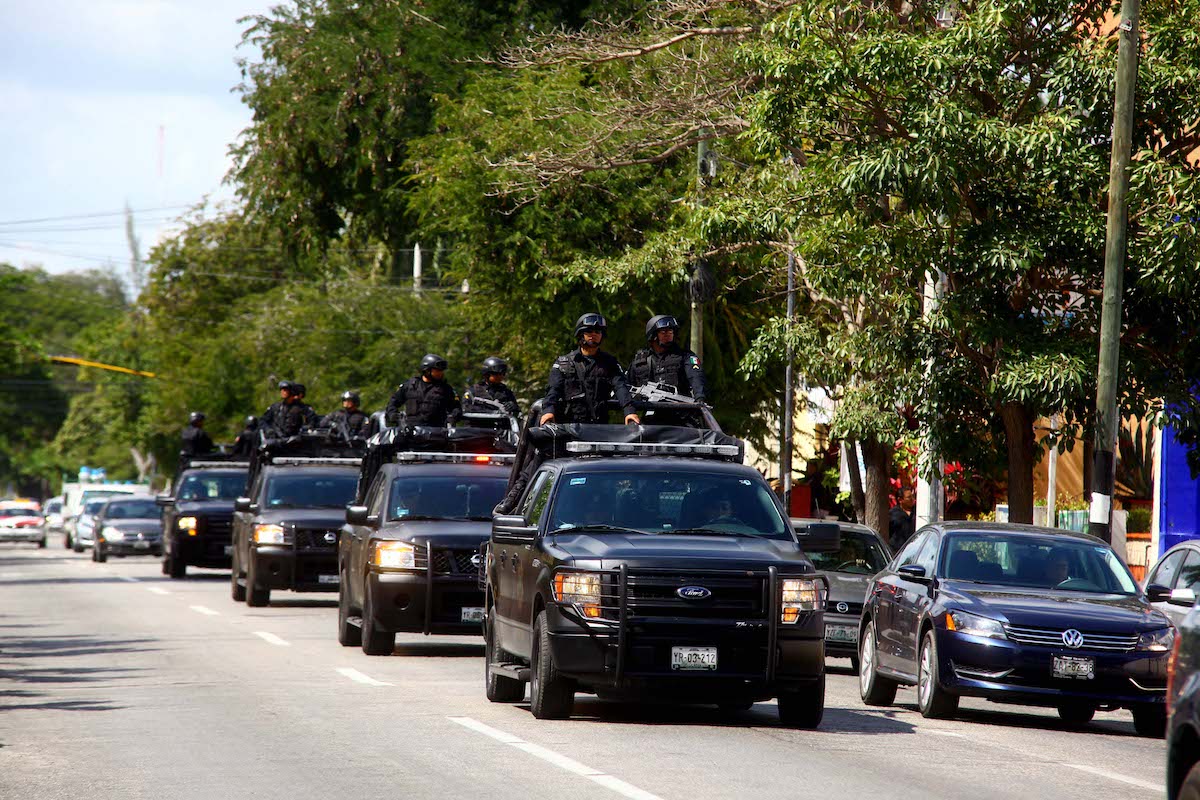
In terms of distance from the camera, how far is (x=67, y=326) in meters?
142

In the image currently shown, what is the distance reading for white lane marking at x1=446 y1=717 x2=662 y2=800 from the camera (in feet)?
31.9

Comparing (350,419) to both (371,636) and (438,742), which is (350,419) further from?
(438,742)

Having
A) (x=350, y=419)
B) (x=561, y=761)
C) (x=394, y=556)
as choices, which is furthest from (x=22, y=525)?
(x=561, y=761)

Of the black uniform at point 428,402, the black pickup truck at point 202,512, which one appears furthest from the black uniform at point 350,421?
the black uniform at point 428,402

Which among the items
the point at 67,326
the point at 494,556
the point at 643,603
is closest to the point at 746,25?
the point at 494,556

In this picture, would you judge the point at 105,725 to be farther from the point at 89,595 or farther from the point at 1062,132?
the point at 89,595

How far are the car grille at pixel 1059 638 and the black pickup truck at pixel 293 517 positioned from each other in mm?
13080

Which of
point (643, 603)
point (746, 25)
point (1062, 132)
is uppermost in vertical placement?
point (746, 25)

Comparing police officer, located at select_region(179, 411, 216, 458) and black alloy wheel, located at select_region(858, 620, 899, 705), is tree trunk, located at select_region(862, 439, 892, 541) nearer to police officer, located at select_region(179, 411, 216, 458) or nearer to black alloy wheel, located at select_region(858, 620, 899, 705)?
black alloy wheel, located at select_region(858, 620, 899, 705)

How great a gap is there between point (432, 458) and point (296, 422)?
11025 millimetres

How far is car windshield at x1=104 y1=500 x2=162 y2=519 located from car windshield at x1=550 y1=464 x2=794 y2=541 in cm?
3856

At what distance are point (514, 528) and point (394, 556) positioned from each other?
196 inches

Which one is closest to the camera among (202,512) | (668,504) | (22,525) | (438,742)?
(438,742)

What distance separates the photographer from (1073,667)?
45.5 ft
